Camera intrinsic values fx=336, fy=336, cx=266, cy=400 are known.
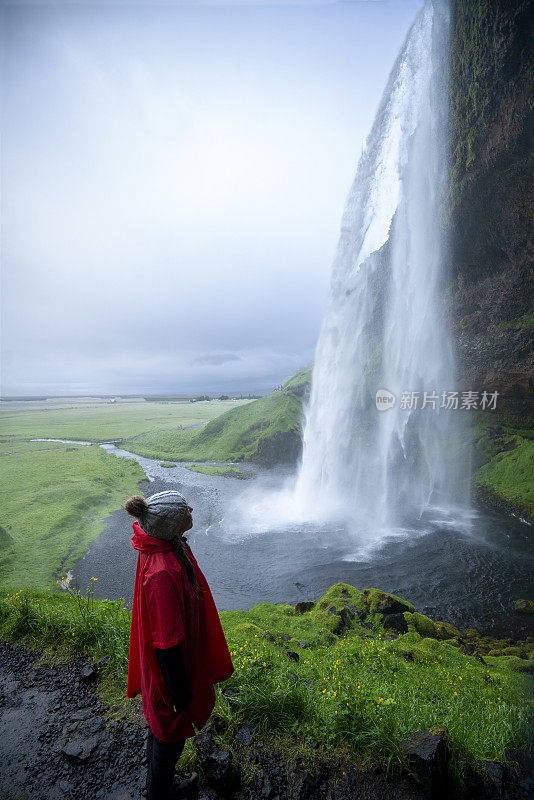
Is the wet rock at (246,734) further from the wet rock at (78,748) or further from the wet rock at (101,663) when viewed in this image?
the wet rock at (101,663)

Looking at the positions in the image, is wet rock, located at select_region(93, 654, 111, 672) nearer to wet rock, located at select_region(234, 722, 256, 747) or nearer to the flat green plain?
wet rock, located at select_region(234, 722, 256, 747)

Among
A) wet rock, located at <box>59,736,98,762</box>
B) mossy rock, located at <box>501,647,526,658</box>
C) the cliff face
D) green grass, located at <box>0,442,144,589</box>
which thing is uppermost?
the cliff face

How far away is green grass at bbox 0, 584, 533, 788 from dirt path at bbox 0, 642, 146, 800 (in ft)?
1.26

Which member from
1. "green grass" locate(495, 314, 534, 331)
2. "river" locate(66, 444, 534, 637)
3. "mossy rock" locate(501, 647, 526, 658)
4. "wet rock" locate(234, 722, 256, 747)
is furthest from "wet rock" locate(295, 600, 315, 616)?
"green grass" locate(495, 314, 534, 331)

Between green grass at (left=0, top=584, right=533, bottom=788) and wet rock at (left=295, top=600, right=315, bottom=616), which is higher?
green grass at (left=0, top=584, right=533, bottom=788)

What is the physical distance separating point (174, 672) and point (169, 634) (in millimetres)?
389

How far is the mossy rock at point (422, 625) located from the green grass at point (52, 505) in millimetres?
15368

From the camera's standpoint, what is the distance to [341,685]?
205 inches

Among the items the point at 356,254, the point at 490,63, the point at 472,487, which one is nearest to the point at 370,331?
the point at 356,254

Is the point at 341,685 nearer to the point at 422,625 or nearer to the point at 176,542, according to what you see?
the point at 176,542

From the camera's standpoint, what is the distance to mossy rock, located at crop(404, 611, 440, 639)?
1156 cm

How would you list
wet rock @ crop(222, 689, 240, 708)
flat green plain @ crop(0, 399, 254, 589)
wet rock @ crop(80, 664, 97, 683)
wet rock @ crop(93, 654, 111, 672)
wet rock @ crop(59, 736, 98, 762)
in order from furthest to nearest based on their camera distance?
flat green plain @ crop(0, 399, 254, 589), wet rock @ crop(93, 654, 111, 672), wet rock @ crop(80, 664, 97, 683), wet rock @ crop(222, 689, 240, 708), wet rock @ crop(59, 736, 98, 762)

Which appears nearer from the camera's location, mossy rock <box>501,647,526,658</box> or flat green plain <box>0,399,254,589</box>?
mossy rock <box>501,647,526,658</box>

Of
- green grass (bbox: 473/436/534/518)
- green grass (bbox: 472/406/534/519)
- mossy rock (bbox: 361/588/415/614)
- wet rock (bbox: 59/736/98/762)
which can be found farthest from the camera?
green grass (bbox: 472/406/534/519)
